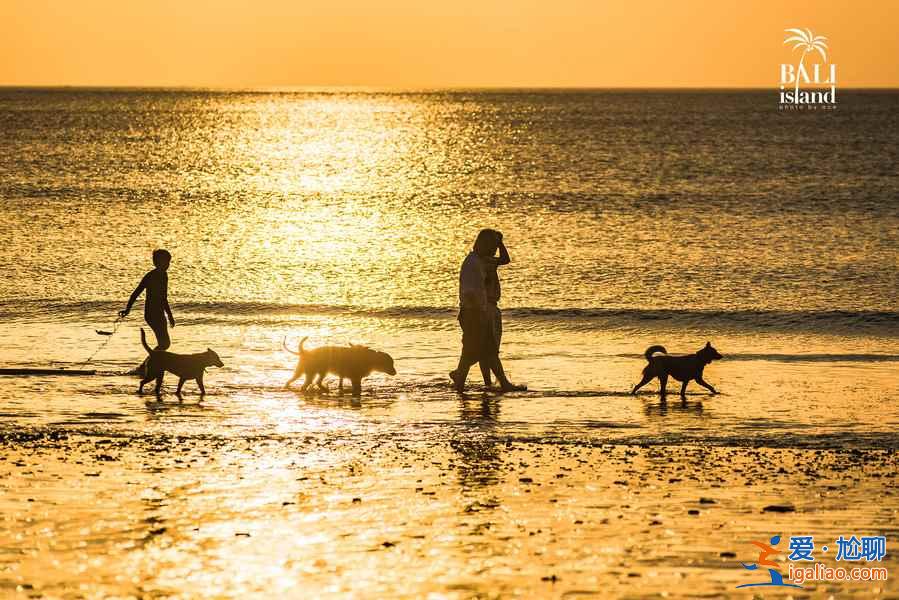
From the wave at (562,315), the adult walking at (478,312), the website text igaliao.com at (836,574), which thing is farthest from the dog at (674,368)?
the wave at (562,315)

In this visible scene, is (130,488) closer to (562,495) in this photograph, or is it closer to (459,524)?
(459,524)

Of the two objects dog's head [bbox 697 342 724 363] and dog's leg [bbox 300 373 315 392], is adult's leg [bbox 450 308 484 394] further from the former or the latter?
dog's head [bbox 697 342 724 363]

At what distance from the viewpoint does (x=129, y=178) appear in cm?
Answer: 7800

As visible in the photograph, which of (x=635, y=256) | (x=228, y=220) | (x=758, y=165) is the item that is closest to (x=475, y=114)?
(x=758, y=165)

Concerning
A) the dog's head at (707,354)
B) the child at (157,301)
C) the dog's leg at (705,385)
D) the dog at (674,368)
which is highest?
the child at (157,301)

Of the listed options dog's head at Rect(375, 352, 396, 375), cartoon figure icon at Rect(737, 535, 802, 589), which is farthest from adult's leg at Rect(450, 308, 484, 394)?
cartoon figure icon at Rect(737, 535, 802, 589)

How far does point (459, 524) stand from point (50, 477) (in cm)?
373

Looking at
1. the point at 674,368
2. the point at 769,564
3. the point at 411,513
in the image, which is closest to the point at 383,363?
the point at 674,368

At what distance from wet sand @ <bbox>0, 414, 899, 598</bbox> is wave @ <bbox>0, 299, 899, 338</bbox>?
13701mm

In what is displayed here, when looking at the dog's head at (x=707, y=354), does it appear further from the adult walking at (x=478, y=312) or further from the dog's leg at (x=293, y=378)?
the dog's leg at (x=293, y=378)

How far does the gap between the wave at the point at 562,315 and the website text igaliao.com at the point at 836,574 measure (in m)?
17.3

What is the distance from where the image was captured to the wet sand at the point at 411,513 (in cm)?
821

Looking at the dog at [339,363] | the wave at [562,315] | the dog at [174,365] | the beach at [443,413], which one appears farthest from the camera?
the wave at [562,315]

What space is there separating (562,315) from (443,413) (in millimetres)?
13623
